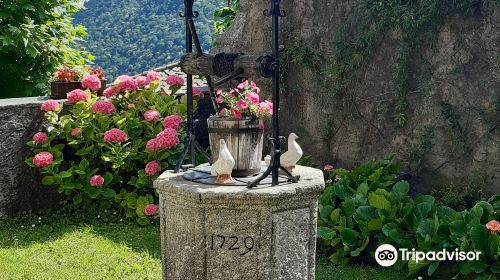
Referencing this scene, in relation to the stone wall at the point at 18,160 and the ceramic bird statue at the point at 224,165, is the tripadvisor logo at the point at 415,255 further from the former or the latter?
the stone wall at the point at 18,160

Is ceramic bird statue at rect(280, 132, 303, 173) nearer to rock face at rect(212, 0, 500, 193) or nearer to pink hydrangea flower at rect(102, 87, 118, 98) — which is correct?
rock face at rect(212, 0, 500, 193)

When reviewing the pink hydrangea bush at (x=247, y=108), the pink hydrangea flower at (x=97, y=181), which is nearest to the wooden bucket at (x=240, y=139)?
the pink hydrangea bush at (x=247, y=108)

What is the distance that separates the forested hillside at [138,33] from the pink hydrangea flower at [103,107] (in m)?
10.1

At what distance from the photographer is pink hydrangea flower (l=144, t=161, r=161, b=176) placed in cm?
683

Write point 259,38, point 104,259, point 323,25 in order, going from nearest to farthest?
1. point 104,259
2. point 323,25
3. point 259,38

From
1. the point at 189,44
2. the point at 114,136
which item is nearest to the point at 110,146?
the point at 114,136

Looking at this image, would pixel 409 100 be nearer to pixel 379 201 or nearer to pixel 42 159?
pixel 379 201

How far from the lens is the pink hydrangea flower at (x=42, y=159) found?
22.0 ft

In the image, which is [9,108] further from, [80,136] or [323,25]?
[323,25]

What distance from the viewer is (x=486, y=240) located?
16.0 ft

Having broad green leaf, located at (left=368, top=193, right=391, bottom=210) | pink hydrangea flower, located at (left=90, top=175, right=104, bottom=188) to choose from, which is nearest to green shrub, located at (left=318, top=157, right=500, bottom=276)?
broad green leaf, located at (left=368, top=193, right=391, bottom=210)

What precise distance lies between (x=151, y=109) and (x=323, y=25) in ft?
6.83

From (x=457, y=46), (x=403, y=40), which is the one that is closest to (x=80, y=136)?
(x=403, y=40)

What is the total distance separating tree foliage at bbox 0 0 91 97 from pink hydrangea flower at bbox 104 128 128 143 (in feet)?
14.3
